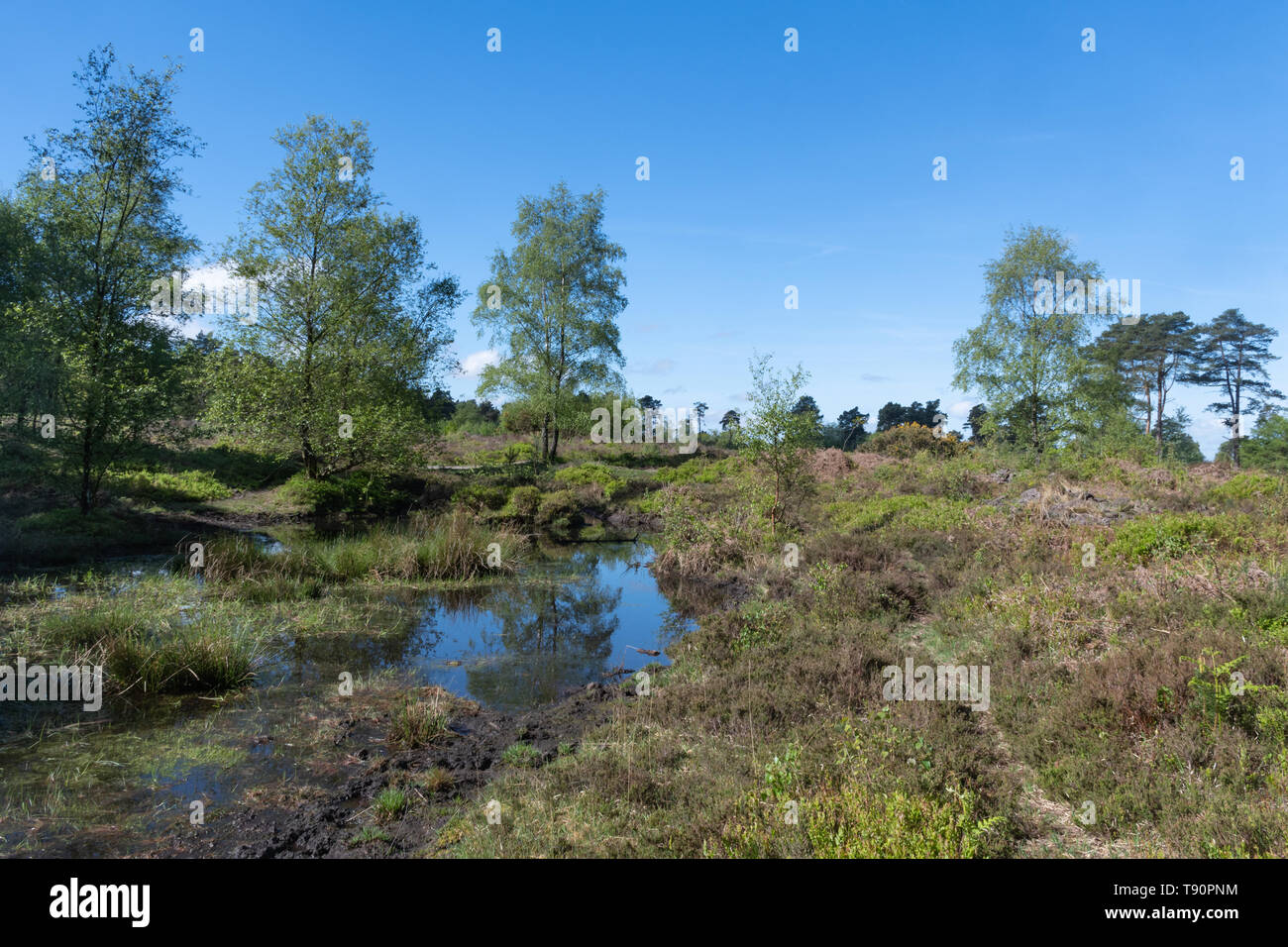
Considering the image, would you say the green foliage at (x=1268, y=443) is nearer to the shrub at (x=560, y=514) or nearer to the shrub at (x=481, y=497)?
the shrub at (x=560, y=514)

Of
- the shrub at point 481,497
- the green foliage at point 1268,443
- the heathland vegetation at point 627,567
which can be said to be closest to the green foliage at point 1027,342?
the heathland vegetation at point 627,567

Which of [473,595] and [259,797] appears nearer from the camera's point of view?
[259,797]

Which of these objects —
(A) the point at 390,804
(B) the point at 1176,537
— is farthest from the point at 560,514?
(A) the point at 390,804

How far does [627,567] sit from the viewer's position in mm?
19031

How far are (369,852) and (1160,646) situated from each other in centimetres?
743

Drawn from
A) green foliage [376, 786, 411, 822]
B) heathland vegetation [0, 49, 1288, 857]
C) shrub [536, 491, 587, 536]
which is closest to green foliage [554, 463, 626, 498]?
heathland vegetation [0, 49, 1288, 857]

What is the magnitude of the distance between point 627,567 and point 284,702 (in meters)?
11.2

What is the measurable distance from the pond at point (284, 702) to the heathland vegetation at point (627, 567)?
0.13 meters

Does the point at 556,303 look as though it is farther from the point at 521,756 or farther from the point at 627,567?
the point at 521,756

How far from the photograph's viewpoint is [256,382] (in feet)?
79.0

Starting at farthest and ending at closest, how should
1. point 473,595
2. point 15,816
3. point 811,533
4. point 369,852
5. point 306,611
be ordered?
point 811,533
point 473,595
point 306,611
point 15,816
point 369,852
